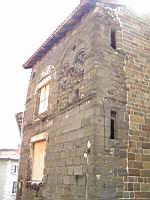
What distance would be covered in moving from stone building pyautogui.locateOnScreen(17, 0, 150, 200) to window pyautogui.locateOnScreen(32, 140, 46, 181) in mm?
33

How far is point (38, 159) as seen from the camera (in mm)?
8844

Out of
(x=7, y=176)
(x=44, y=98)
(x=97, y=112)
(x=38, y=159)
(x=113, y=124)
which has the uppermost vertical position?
(x=44, y=98)

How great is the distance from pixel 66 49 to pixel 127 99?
2921mm

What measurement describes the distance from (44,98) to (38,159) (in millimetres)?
2172

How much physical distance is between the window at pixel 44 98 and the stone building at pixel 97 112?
16.3 inches

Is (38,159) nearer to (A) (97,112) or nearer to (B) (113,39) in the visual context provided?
(A) (97,112)

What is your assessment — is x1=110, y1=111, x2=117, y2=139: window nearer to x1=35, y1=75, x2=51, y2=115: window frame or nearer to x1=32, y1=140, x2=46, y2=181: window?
x1=32, y1=140, x2=46, y2=181: window

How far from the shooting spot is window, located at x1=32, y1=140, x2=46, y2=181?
8516 mm

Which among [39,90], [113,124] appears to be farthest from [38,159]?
[113,124]

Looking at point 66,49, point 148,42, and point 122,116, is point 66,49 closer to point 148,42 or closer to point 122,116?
point 148,42

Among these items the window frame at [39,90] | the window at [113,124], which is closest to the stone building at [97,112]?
the window at [113,124]

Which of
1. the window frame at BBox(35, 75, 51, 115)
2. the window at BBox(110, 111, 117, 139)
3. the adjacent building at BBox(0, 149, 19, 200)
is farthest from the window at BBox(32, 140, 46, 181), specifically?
the adjacent building at BBox(0, 149, 19, 200)

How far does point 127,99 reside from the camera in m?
6.58

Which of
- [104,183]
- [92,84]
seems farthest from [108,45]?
[104,183]
